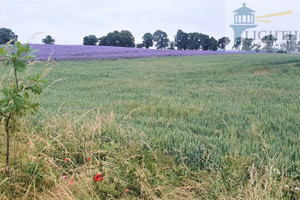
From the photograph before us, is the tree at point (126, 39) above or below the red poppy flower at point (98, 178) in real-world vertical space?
above

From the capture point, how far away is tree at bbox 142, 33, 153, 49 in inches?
2668

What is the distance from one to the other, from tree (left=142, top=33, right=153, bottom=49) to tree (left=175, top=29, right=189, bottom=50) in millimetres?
6887

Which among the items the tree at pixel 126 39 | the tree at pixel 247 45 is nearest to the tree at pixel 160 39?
the tree at pixel 126 39

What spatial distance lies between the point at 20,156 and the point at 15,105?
1068 mm

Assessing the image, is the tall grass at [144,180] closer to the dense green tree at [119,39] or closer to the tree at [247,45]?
the tree at [247,45]

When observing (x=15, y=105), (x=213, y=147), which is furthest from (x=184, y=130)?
(x=15, y=105)

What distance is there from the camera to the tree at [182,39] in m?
64.8

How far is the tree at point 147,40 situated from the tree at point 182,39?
6.89 m

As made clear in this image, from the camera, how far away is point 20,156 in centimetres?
338

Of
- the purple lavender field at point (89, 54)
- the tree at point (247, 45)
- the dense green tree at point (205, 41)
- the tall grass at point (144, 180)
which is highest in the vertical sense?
the dense green tree at point (205, 41)

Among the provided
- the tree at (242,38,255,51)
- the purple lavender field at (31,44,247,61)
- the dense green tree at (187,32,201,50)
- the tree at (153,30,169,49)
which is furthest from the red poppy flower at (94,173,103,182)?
the tree at (153,30,169,49)

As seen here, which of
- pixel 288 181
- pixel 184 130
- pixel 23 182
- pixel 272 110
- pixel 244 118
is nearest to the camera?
pixel 288 181

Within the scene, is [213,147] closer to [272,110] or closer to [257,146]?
[257,146]

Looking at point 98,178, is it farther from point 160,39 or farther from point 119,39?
point 160,39
